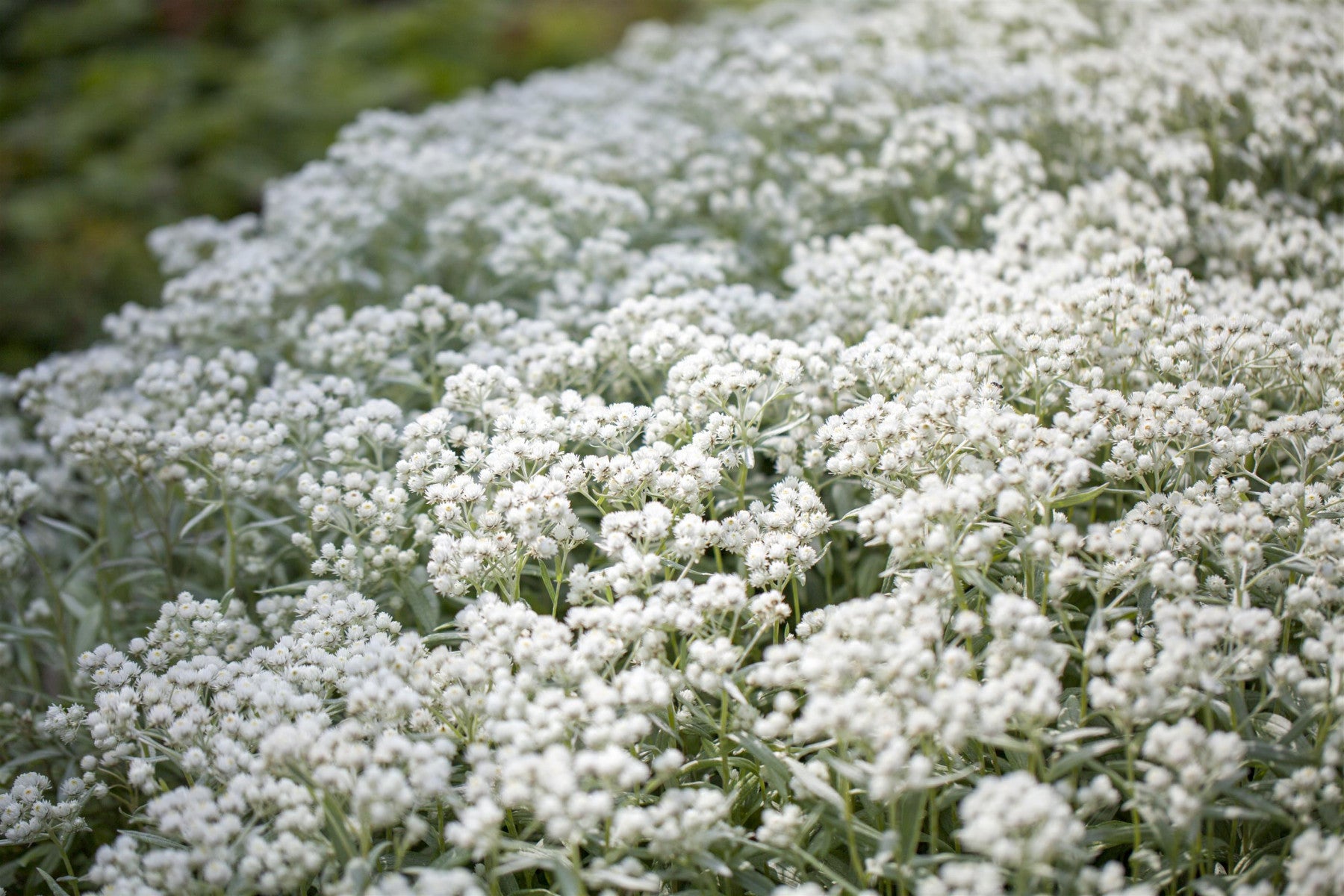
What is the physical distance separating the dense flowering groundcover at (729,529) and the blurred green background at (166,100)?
7.96 ft

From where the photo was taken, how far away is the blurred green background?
22.7 ft

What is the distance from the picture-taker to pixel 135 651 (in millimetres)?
2902

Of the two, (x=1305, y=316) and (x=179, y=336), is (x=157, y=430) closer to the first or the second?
(x=179, y=336)

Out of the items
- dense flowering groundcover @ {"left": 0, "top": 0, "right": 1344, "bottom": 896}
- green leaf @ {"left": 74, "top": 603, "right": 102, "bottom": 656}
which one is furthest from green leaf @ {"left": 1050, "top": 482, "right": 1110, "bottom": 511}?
green leaf @ {"left": 74, "top": 603, "right": 102, "bottom": 656}

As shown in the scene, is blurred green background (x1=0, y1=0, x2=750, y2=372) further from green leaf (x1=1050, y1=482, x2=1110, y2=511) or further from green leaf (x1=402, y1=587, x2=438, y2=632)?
green leaf (x1=1050, y1=482, x2=1110, y2=511)

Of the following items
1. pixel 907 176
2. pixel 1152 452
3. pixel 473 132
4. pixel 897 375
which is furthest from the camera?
pixel 473 132

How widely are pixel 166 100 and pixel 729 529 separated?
7.55 metres

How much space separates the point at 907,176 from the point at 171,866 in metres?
4.08

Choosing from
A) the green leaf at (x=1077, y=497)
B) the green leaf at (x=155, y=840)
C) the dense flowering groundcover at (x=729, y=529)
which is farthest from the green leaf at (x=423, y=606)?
the green leaf at (x=1077, y=497)

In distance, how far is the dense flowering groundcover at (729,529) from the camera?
7.29 feet

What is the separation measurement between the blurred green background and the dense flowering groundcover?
2426 millimetres

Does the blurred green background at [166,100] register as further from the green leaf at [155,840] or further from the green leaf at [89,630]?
the green leaf at [155,840]

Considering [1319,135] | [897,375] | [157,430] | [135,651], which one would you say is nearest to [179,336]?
[157,430]

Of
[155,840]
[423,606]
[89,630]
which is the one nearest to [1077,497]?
[423,606]
